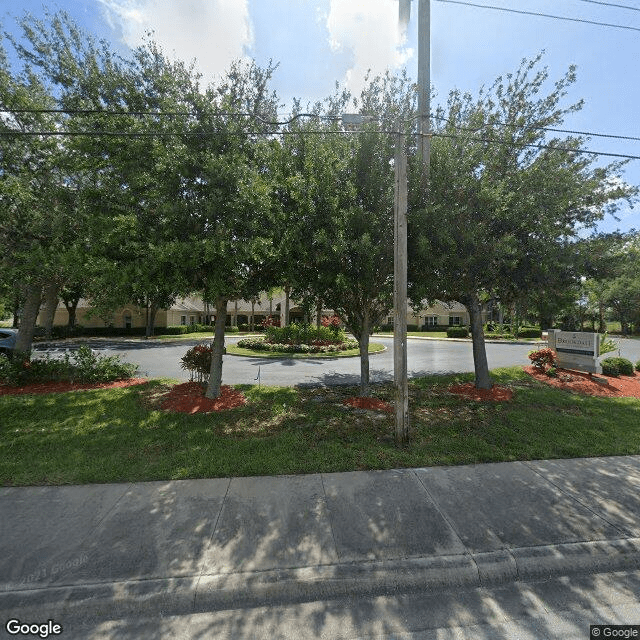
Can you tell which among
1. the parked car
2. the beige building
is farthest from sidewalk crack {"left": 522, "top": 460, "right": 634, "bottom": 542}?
the beige building

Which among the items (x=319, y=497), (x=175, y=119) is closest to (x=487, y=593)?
(x=319, y=497)

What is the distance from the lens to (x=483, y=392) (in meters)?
9.17

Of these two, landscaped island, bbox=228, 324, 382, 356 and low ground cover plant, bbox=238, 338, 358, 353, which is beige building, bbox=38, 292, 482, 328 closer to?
landscaped island, bbox=228, 324, 382, 356

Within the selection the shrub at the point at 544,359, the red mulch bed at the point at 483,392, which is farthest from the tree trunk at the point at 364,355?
the shrub at the point at 544,359

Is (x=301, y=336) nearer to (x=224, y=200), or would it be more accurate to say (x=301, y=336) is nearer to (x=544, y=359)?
(x=544, y=359)

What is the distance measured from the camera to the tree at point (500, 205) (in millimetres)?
6613

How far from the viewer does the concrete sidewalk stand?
280cm

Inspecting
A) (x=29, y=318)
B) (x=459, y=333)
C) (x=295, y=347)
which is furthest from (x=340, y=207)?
(x=459, y=333)

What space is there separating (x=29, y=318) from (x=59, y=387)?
3250 mm

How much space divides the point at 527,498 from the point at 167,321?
132 feet

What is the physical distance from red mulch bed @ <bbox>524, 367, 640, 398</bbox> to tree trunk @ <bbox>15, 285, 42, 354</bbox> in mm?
15951

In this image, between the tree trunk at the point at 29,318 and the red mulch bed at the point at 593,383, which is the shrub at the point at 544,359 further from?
the tree trunk at the point at 29,318

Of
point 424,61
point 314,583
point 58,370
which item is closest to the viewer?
point 314,583

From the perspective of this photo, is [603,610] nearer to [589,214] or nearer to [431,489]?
[431,489]
